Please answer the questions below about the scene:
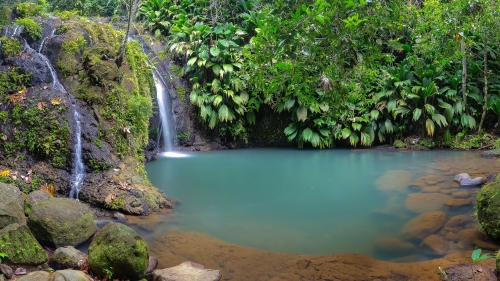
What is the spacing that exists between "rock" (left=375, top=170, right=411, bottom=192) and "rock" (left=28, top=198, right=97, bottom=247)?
18.9 feet

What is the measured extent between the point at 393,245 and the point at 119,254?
134 inches

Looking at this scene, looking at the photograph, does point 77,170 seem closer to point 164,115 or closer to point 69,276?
point 69,276

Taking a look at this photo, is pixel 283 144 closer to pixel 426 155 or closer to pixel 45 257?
pixel 426 155

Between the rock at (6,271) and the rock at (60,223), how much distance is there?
3.43 feet

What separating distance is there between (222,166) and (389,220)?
17.5ft

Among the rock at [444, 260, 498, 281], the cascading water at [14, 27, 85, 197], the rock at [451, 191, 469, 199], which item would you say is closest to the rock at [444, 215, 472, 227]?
the rock at [451, 191, 469, 199]

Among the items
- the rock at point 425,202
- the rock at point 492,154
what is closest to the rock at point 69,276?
the rock at point 425,202

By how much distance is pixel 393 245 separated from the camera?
5148 mm

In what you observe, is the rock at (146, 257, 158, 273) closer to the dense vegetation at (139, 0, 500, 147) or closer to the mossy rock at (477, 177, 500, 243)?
the mossy rock at (477, 177, 500, 243)

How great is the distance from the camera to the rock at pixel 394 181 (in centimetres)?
818

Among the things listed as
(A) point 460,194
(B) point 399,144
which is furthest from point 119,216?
(B) point 399,144

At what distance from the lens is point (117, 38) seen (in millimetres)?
9617

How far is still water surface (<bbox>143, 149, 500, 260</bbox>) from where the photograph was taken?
18.3 feet

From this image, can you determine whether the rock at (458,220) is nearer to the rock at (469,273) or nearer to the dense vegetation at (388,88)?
the rock at (469,273)
